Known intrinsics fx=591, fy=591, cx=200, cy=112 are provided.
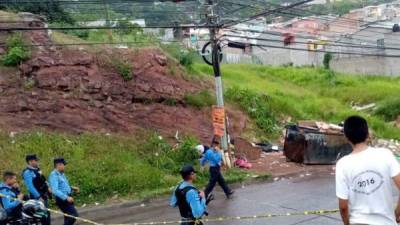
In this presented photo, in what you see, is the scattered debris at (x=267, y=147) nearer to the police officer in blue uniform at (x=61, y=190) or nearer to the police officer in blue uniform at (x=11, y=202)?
the police officer in blue uniform at (x=61, y=190)

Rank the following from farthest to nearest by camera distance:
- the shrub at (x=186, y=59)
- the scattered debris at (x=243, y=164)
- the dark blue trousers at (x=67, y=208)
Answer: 1. the shrub at (x=186, y=59)
2. the scattered debris at (x=243, y=164)
3. the dark blue trousers at (x=67, y=208)

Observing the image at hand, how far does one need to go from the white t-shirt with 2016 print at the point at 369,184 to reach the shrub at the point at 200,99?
16.8 metres

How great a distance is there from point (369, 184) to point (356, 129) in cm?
41

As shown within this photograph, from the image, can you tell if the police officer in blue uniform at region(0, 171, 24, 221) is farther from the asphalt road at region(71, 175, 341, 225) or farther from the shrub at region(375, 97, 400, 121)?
the shrub at region(375, 97, 400, 121)

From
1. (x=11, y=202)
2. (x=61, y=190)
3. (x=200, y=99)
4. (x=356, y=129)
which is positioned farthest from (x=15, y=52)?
(x=356, y=129)

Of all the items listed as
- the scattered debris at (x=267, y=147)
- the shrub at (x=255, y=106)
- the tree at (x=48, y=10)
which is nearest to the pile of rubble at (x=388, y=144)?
the shrub at (x=255, y=106)

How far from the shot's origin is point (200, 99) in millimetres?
21375

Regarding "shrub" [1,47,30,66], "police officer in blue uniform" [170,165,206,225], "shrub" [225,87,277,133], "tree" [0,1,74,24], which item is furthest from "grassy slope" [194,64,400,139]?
"police officer in blue uniform" [170,165,206,225]

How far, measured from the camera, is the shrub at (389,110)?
30.6 m

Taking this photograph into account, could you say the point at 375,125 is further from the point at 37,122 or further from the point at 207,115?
the point at 37,122

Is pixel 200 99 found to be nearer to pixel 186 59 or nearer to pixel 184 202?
pixel 186 59

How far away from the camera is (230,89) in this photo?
24422 mm

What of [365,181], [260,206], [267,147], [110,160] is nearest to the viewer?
[365,181]

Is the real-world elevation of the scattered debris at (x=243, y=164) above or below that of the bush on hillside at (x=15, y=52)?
below
